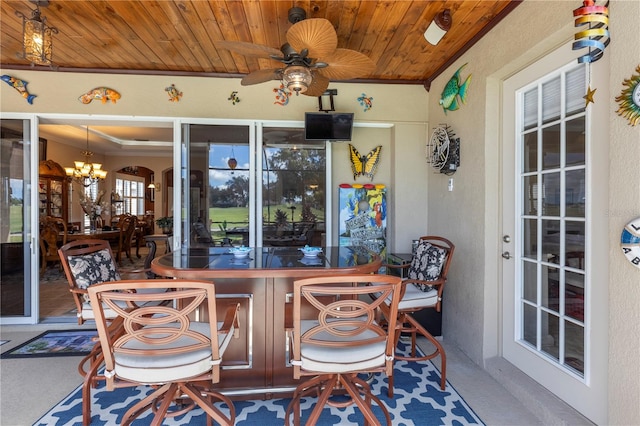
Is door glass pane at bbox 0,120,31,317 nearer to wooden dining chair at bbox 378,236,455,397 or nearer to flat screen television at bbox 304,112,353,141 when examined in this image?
flat screen television at bbox 304,112,353,141

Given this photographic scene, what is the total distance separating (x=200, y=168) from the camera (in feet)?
13.3

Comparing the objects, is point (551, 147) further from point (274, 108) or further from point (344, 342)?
Result: point (274, 108)

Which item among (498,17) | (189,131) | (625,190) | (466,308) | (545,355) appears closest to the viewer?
(625,190)

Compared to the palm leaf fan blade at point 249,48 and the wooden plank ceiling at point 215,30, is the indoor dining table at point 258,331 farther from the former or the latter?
the wooden plank ceiling at point 215,30

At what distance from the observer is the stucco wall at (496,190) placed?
5.27 feet

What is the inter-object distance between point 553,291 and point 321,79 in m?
2.35

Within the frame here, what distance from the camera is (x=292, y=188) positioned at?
4188 millimetres

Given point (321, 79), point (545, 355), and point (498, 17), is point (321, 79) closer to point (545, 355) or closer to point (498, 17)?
point (498, 17)

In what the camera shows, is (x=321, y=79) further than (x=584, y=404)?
Yes

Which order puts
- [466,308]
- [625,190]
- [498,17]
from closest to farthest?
[625,190] → [498,17] → [466,308]

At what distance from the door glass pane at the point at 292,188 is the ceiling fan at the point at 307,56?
4.86ft

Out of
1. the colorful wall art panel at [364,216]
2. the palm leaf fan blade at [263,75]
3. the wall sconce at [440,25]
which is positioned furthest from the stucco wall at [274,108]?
the wall sconce at [440,25]

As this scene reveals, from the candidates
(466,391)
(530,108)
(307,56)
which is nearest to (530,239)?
(530,108)

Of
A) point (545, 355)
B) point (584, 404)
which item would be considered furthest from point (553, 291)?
point (584, 404)
